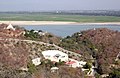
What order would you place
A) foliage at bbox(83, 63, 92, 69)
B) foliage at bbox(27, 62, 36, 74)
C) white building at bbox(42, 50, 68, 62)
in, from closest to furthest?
foliage at bbox(27, 62, 36, 74) → foliage at bbox(83, 63, 92, 69) → white building at bbox(42, 50, 68, 62)

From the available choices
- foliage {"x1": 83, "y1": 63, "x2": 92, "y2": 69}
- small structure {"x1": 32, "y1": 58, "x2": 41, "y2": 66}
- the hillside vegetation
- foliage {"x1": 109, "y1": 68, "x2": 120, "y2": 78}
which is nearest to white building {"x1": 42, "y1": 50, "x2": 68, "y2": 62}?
small structure {"x1": 32, "y1": 58, "x2": 41, "y2": 66}

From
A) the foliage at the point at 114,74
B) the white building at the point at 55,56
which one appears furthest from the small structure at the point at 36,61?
the foliage at the point at 114,74

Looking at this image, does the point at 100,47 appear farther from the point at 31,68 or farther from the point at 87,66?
the point at 31,68

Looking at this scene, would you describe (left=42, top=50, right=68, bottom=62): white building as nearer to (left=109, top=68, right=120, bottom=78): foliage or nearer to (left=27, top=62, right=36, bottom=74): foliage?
(left=27, top=62, right=36, bottom=74): foliage

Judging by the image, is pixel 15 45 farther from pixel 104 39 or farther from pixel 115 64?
pixel 104 39

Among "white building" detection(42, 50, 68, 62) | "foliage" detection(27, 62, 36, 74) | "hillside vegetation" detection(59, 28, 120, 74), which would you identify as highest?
"foliage" detection(27, 62, 36, 74)

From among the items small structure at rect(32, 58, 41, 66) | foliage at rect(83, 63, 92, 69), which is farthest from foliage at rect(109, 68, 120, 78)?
small structure at rect(32, 58, 41, 66)

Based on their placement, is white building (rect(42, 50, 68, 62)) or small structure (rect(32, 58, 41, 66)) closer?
small structure (rect(32, 58, 41, 66))

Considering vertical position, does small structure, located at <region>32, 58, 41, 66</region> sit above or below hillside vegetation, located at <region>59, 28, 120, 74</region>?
above

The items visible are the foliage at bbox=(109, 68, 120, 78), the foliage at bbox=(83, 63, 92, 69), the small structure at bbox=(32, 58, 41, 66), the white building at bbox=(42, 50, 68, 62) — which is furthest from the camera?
the white building at bbox=(42, 50, 68, 62)

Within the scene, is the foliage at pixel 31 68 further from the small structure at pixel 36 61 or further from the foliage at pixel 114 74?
the foliage at pixel 114 74

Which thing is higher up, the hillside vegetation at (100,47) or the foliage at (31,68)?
the foliage at (31,68)

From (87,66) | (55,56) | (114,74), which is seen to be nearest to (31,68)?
(87,66)
